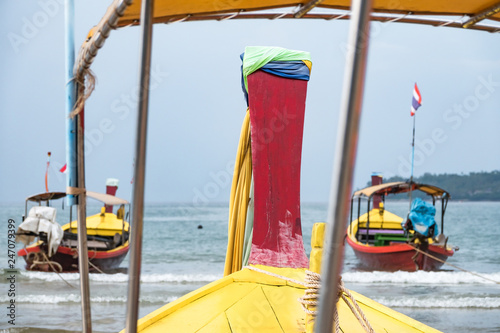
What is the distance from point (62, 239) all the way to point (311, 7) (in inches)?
544

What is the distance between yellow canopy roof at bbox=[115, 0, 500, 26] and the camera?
2350 mm

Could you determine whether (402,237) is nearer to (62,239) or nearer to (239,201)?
(62,239)

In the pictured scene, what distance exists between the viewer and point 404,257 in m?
15.2

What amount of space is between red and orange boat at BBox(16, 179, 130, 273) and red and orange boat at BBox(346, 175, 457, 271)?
7529mm

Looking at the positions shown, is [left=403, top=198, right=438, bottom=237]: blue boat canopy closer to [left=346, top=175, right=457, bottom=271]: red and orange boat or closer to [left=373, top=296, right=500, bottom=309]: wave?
[left=346, top=175, right=457, bottom=271]: red and orange boat

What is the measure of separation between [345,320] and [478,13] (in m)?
1.53

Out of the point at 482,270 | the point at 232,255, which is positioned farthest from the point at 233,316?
the point at 482,270

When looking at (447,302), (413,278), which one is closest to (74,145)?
(447,302)

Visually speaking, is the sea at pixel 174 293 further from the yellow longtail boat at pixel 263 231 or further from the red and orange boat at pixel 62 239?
the yellow longtail boat at pixel 263 231

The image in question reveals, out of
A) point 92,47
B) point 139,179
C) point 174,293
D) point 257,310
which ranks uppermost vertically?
point 92,47

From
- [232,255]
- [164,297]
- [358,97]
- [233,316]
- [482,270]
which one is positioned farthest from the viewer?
[482,270]

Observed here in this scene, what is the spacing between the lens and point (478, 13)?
240 centimetres

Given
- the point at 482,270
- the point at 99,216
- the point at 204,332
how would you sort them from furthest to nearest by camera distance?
1. the point at 482,270
2. the point at 99,216
3. the point at 204,332

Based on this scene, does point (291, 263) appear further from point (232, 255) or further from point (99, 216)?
point (99, 216)
